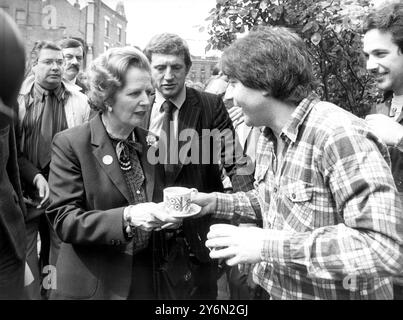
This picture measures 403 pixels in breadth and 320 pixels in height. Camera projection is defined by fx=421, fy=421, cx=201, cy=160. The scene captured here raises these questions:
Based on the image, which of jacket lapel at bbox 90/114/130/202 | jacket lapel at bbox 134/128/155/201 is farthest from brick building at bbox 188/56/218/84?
jacket lapel at bbox 90/114/130/202

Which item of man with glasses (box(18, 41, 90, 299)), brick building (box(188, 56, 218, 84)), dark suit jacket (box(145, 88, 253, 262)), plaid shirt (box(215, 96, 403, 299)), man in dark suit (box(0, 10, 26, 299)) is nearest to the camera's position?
plaid shirt (box(215, 96, 403, 299))

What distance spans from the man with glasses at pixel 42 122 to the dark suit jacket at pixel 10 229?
84 centimetres

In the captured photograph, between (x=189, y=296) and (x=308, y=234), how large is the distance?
1.11 m

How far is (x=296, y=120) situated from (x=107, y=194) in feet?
2.84

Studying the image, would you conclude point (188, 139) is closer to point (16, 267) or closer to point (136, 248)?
point (136, 248)

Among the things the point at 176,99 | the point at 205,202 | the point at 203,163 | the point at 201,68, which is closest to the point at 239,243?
the point at 205,202

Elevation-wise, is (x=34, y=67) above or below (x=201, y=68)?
below

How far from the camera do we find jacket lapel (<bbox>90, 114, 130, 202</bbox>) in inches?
71.6

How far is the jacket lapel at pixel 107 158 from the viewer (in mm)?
1817

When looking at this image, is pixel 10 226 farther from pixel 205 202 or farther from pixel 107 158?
pixel 205 202

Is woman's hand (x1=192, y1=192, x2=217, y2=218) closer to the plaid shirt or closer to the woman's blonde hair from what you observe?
the plaid shirt

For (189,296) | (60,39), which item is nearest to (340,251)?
(189,296)

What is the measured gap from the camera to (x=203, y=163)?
2.44m
